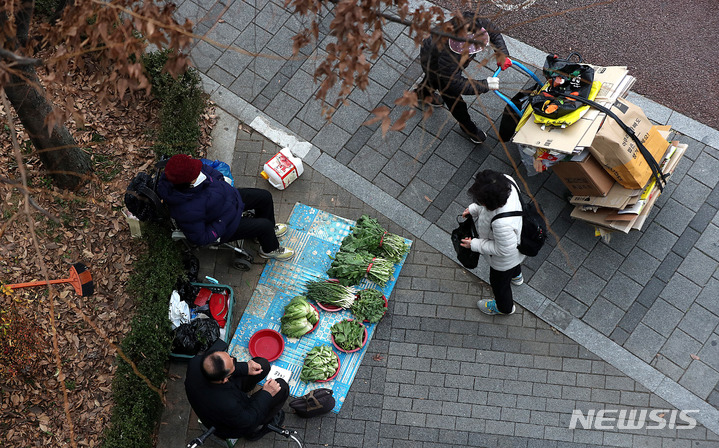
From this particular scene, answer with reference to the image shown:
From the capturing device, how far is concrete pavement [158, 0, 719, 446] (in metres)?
5.87

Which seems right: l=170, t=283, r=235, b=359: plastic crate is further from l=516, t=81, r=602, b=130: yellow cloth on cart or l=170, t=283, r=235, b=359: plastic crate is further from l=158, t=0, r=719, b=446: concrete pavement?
l=516, t=81, r=602, b=130: yellow cloth on cart

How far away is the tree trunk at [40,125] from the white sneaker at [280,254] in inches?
79.4

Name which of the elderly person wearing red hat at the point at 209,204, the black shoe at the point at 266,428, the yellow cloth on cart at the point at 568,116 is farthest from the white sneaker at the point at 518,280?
the black shoe at the point at 266,428

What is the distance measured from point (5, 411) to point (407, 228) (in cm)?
440

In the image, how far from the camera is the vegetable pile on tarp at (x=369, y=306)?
6.14 m

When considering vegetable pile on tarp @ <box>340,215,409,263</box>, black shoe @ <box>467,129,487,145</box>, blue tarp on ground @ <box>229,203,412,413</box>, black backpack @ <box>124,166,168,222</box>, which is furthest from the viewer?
black shoe @ <box>467,129,487,145</box>

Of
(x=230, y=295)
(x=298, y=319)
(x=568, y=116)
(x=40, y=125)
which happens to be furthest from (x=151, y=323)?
(x=568, y=116)

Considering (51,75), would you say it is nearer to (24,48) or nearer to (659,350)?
(24,48)

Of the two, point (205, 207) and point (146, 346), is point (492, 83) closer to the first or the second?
point (205, 207)

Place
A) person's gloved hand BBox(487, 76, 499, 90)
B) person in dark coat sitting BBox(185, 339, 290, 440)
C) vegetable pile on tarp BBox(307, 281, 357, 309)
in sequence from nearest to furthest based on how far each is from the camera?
person in dark coat sitting BBox(185, 339, 290, 440) → person's gloved hand BBox(487, 76, 499, 90) → vegetable pile on tarp BBox(307, 281, 357, 309)

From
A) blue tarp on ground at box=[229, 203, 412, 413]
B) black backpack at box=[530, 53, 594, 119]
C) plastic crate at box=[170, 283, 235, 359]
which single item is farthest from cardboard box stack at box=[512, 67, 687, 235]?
plastic crate at box=[170, 283, 235, 359]

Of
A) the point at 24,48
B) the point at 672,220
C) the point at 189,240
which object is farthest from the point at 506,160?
the point at 24,48

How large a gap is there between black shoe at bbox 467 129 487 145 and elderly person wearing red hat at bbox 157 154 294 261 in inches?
97.5

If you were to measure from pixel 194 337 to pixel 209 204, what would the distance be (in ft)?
4.60
